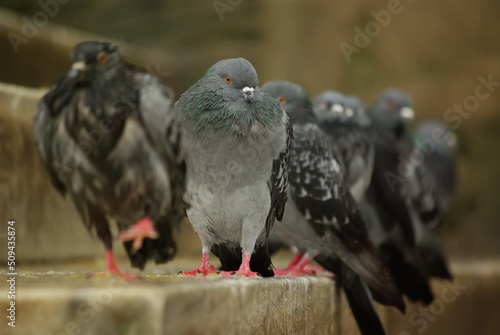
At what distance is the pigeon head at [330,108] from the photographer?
738cm

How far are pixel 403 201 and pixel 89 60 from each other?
5470 mm

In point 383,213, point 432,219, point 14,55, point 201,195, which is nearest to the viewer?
point 201,195

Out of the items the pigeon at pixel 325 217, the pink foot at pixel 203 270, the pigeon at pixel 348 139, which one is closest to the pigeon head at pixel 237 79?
the pink foot at pixel 203 270

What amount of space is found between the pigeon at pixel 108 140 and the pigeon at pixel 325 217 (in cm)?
250

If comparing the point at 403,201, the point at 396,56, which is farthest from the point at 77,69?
the point at 396,56

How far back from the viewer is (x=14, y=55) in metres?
9.27

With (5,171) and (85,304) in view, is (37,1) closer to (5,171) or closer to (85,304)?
(5,171)

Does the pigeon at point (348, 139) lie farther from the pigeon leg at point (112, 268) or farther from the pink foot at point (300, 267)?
the pigeon leg at point (112, 268)

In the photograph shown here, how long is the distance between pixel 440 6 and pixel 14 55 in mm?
7148

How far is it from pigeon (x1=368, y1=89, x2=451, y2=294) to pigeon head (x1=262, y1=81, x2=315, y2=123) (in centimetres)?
213

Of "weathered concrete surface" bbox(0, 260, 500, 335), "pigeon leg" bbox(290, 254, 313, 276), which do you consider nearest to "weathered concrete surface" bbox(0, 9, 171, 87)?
"pigeon leg" bbox(290, 254, 313, 276)

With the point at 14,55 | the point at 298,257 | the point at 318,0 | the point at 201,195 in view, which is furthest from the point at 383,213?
the point at 318,0

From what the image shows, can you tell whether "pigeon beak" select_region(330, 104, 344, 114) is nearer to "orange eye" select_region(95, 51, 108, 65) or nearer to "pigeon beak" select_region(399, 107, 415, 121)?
"pigeon beak" select_region(399, 107, 415, 121)

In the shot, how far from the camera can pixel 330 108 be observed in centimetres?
743
